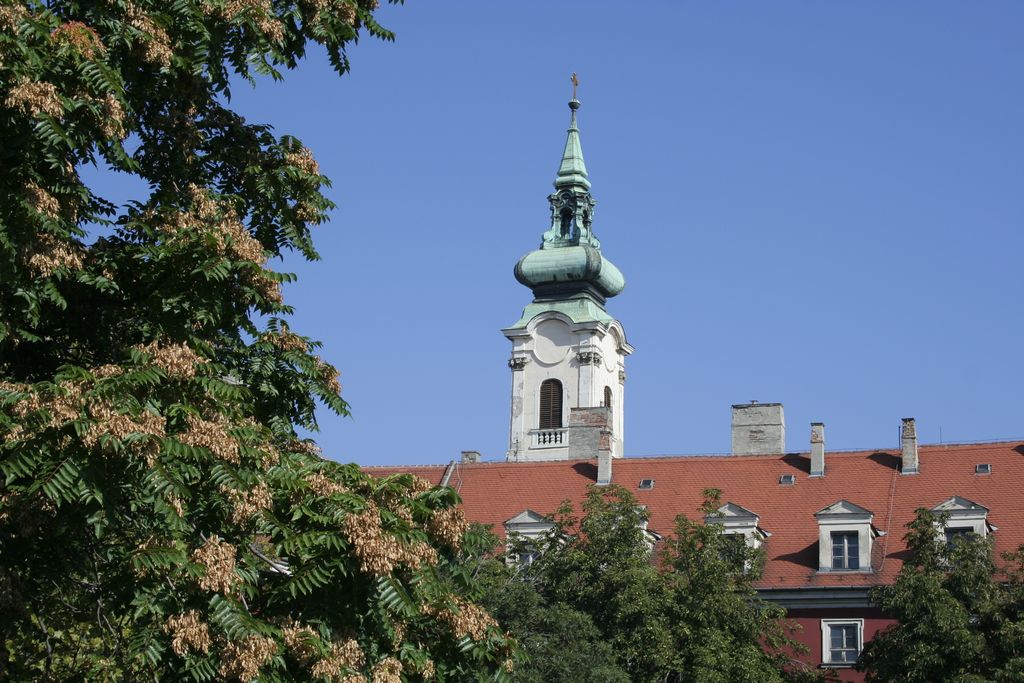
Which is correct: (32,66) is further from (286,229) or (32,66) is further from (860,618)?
(860,618)

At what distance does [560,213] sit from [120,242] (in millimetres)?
67593

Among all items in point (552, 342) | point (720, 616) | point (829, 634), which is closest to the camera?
point (720, 616)

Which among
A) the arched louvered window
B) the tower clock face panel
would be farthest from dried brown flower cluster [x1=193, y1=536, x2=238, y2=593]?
the tower clock face panel

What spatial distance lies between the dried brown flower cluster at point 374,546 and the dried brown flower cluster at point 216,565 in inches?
37.3

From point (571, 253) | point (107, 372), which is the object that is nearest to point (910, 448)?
point (571, 253)

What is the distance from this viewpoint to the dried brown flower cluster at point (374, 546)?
13.7 metres

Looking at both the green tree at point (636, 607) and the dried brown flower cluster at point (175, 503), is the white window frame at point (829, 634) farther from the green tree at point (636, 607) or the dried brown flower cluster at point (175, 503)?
the dried brown flower cluster at point (175, 503)

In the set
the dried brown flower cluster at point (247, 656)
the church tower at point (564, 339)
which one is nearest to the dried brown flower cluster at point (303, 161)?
the dried brown flower cluster at point (247, 656)

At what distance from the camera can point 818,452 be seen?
50344 mm

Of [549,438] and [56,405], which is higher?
[549,438]

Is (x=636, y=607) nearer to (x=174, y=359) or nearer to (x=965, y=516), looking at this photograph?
(x=965, y=516)

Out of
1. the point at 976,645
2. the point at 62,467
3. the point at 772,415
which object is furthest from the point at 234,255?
the point at 772,415

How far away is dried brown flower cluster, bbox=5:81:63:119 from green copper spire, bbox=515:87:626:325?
63532 millimetres

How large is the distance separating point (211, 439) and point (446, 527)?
6.94 ft
